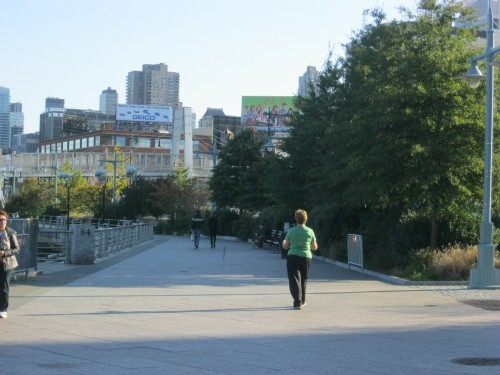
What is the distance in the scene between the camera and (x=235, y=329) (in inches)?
468

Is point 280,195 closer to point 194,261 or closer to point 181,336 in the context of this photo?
point 194,261

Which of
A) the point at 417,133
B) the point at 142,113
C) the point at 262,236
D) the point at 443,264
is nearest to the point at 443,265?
the point at 443,264

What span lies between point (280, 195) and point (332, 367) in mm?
28889

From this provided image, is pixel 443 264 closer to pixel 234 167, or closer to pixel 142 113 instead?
pixel 234 167

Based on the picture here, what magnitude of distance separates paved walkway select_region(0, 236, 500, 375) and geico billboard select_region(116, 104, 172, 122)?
12507cm

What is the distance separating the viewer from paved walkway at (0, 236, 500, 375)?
904 cm

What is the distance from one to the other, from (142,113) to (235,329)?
134878mm

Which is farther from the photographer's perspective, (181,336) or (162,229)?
(162,229)

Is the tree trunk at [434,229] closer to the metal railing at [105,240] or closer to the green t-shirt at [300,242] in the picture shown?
the green t-shirt at [300,242]

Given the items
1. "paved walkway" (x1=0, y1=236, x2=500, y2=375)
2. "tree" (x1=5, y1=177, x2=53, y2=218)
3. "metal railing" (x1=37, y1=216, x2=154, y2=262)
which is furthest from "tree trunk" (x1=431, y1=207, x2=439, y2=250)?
"tree" (x1=5, y1=177, x2=53, y2=218)

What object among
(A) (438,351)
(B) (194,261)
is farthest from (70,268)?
(A) (438,351)

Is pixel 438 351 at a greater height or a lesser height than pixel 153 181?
lesser

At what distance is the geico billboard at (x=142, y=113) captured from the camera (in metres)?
143

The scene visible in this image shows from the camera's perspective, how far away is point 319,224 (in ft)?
Result: 99.4
